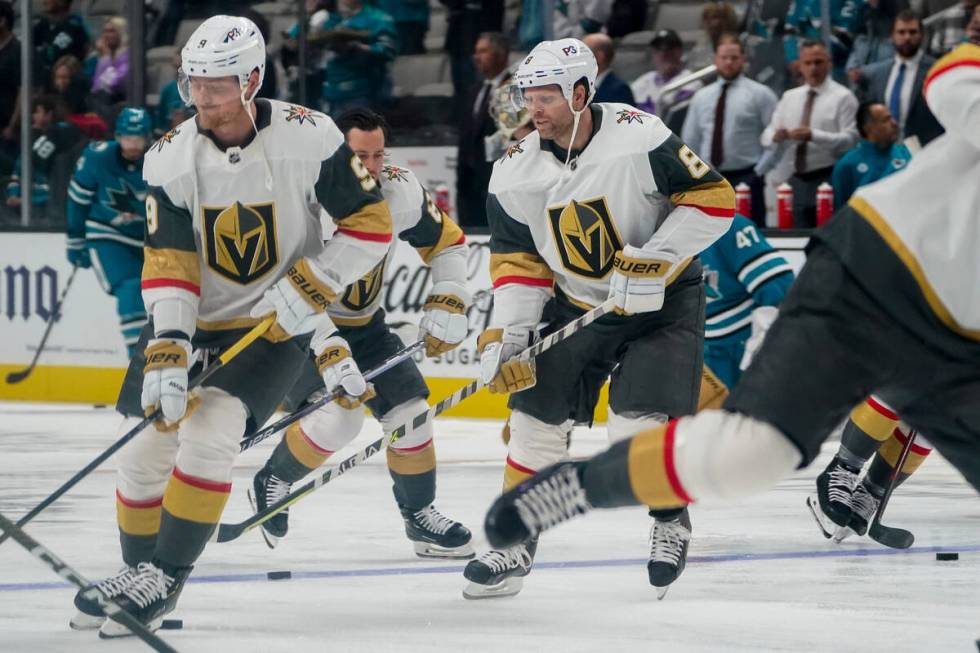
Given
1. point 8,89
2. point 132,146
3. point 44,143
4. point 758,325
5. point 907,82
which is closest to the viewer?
point 758,325

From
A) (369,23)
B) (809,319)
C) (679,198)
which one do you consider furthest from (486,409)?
(809,319)

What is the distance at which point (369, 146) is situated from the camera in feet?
13.7

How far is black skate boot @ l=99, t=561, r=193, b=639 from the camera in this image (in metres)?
3.10

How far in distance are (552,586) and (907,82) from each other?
3.67 m

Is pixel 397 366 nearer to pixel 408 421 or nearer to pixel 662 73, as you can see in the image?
pixel 408 421

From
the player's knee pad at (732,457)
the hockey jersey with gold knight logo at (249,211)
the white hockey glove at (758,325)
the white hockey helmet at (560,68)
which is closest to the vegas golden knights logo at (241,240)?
the hockey jersey with gold knight logo at (249,211)

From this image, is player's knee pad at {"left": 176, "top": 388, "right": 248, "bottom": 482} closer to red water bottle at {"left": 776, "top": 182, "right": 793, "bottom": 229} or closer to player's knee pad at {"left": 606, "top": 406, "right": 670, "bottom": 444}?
player's knee pad at {"left": 606, "top": 406, "right": 670, "bottom": 444}

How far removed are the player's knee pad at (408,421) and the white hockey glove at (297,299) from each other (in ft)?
2.89

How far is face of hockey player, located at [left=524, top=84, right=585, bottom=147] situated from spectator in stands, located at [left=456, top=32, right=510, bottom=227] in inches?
144

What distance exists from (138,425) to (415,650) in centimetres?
70

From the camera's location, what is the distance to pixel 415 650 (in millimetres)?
3018

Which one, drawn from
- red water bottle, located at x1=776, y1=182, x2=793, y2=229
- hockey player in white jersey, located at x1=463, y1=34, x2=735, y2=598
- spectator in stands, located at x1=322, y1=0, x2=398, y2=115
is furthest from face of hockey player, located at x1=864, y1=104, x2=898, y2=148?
hockey player in white jersey, located at x1=463, y1=34, x2=735, y2=598

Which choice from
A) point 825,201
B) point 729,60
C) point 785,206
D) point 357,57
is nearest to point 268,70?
point 357,57

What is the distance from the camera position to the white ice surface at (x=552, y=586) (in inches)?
122
